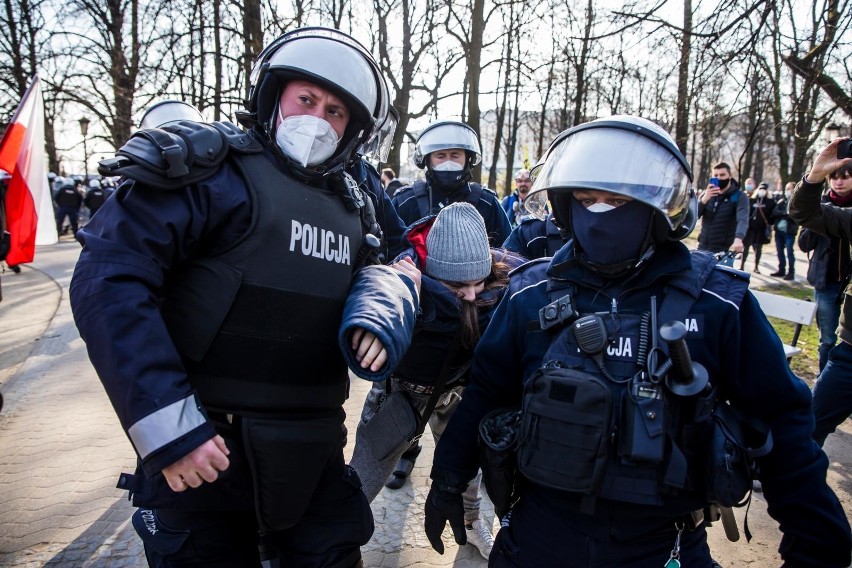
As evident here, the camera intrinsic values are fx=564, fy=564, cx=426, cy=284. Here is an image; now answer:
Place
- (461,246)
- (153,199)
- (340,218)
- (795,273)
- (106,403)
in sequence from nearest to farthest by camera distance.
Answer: (153,199) < (340,218) < (461,246) < (106,403) < (795,273)

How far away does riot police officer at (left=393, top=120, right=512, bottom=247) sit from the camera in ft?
14.0

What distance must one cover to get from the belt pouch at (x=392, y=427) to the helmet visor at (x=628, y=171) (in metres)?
1.16

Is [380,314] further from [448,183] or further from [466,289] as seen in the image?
[448,183]

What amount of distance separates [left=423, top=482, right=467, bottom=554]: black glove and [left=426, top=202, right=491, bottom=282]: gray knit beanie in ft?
2.96

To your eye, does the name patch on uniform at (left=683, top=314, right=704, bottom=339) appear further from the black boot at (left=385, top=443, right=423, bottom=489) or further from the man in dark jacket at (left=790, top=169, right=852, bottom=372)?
the man in dark jacket at (left=790, top=169, right=852, bottom=372)

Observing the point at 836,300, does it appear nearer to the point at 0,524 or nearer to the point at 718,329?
the point at 718,329

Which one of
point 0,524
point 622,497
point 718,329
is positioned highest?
point 718,329

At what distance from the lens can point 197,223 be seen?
4.85 ft

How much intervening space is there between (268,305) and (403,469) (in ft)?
7.83

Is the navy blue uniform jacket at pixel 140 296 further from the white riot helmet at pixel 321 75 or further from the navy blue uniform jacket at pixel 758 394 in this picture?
the navy blue uniform jacket at pixel 758 394

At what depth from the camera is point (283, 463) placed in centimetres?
158

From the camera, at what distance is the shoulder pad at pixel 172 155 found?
1.39 m

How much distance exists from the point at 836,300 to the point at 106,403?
5.90 metres

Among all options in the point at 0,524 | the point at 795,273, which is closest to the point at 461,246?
the point at 0,524
